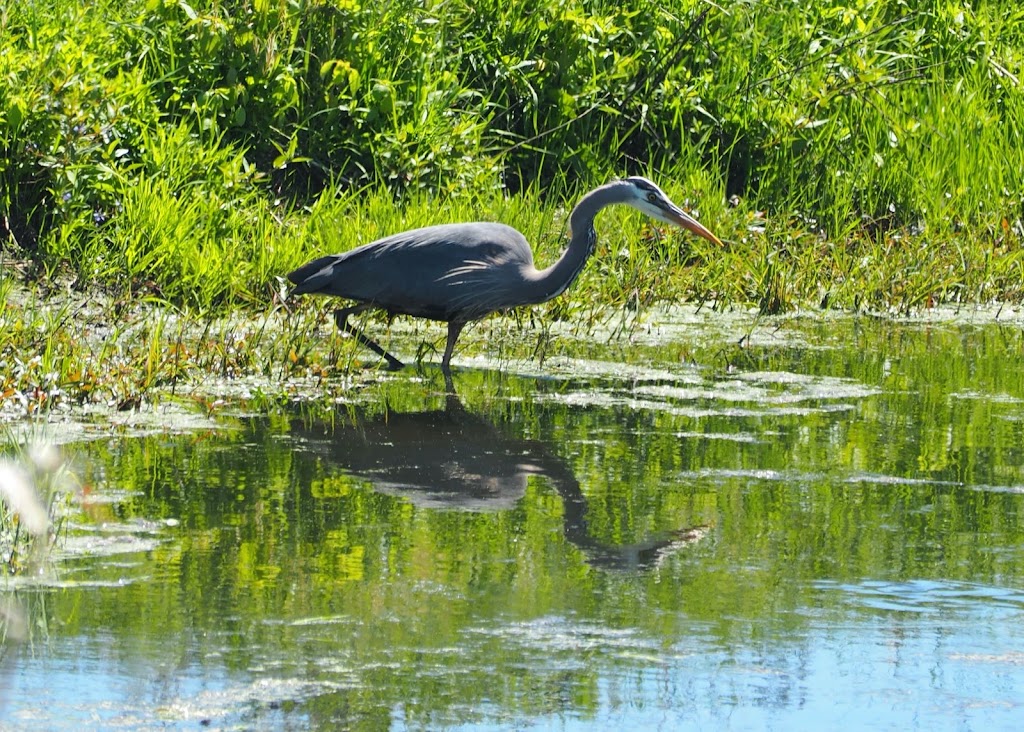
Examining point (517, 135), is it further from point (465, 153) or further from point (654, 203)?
point (654, 203)

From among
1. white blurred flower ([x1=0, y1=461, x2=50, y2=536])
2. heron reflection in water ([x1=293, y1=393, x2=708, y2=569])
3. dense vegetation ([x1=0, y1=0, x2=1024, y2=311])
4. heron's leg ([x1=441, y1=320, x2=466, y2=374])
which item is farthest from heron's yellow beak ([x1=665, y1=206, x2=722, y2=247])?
white blurred flower ([x1=0, y1=461, x2=50, y2=536])

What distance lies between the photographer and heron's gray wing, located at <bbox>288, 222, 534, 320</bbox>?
264 inches

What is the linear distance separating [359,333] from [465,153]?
1.99 metres

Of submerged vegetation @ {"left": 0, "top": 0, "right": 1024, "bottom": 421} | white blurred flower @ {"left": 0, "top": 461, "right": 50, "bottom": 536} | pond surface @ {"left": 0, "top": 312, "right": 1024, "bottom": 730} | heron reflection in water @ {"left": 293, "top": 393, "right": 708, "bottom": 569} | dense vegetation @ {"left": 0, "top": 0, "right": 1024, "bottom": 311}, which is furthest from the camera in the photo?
dense vegetation @ {"left": 0, "top": 0, "right": 1024, "bottom": 311}

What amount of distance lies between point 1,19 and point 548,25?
2744mm

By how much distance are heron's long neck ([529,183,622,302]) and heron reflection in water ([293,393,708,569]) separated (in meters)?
0.86

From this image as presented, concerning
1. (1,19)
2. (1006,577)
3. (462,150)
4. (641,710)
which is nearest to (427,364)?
(462,150)

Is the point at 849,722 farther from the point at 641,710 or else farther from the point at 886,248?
the point at 886,248

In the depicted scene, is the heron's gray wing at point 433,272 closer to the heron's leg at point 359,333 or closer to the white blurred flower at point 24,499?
the heron's leg at point 359,333

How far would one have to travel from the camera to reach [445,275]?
22.0 ft

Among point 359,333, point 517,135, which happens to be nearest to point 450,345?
point 359,333

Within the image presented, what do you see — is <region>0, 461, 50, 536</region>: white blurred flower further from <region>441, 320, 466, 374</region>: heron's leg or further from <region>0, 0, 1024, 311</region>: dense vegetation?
<region>0, 0, 1024, 311</region>: dense vegetation

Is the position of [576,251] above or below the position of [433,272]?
above

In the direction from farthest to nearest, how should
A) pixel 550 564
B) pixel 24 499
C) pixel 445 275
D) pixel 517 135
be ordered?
pixel 517 135 → pixel 445 275 → pixel 550 564 → pixel 24 499
